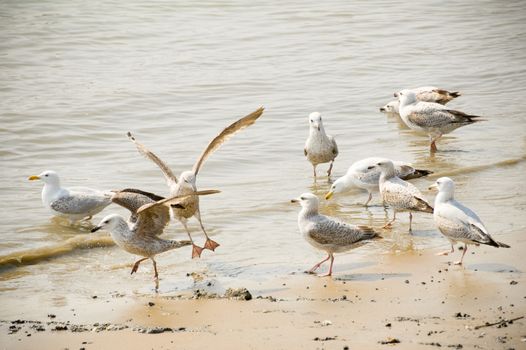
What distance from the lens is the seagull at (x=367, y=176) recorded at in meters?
11.3

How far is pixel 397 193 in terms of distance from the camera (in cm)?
1023

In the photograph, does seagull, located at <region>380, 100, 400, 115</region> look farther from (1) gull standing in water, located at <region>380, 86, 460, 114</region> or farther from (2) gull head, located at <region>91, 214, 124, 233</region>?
(2) gull head, located at <region>91, 214, 124, 233</region>

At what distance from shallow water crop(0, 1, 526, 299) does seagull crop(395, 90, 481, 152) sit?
0.33m

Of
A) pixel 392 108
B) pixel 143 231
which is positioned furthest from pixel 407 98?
pixel 143 231

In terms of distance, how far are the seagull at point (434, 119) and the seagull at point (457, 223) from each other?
4.90 m

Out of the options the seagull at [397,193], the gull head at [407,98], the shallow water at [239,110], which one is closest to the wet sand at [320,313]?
the shallow water at [239,110]

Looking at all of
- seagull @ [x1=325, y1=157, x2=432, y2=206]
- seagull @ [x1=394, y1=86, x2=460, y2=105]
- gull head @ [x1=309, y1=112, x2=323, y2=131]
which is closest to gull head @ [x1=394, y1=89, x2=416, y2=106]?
seagull @ [x1=394, y1=86, x2=460, y2=105]

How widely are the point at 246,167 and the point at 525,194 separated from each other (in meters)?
4.27

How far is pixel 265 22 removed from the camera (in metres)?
24.1

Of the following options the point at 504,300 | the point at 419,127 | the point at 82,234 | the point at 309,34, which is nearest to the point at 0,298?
the point at 82,234

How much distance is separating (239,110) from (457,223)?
8372 mm

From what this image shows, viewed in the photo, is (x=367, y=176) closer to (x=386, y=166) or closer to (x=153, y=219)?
(x=386, y=166)

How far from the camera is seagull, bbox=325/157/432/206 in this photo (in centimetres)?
1129

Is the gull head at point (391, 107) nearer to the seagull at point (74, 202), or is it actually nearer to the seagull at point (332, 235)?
the seagull at point (74, 202)
